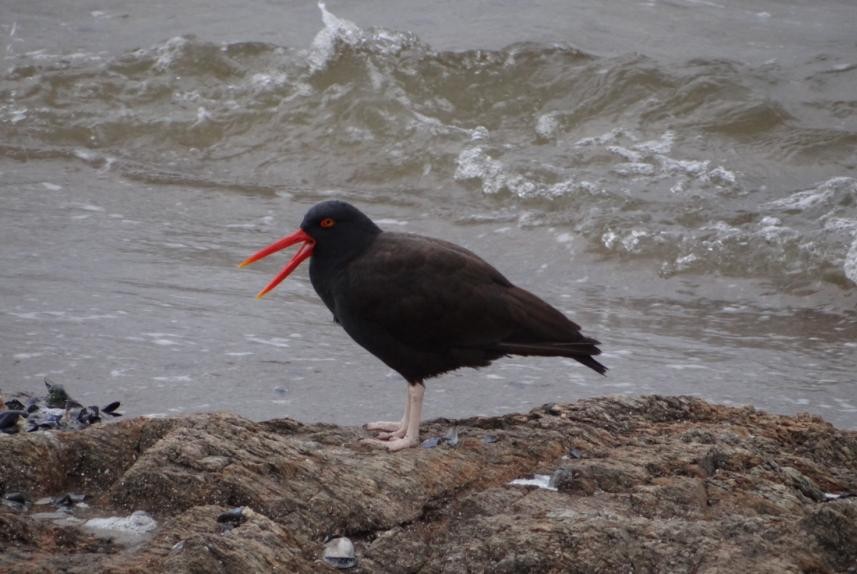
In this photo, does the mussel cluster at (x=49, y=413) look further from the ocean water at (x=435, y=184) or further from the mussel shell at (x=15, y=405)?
the ocean water at (x=435, y=184)

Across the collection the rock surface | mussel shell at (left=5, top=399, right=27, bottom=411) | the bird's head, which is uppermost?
the bird's head

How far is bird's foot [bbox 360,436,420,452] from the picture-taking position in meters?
4.13

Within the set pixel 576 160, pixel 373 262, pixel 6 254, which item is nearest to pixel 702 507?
pixel 373 262

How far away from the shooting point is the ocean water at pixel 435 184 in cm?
613

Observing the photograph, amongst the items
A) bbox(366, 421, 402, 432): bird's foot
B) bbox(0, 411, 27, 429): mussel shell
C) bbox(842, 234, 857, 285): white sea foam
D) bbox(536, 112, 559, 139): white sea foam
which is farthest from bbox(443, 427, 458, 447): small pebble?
bbox(536, 112, 559, 139): white sea foam

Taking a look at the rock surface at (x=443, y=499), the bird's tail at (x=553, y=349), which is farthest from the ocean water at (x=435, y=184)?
the rock surface at (x=443, y=499)

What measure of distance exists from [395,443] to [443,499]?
1.85ft

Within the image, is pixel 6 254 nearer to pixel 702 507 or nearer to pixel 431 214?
pixel 431 214

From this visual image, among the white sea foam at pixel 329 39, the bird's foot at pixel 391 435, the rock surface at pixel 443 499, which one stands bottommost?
the bird's foot at pixel 391 435

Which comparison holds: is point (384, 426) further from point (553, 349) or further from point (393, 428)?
point (553, 349)

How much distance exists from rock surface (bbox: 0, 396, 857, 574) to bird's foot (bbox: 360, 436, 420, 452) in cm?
8

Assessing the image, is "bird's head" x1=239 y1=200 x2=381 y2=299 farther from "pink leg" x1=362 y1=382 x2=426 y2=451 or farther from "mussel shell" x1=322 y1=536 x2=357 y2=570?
"mussel shell" x1=322 y1=536 x2=357 y2=570

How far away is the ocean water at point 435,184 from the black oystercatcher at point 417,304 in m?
1.00

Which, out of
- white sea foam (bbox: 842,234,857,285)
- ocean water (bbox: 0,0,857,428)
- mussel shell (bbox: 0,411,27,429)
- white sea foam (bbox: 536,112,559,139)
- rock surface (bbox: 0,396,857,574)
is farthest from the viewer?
white sea foam (bbox: 536,112,559,139)
